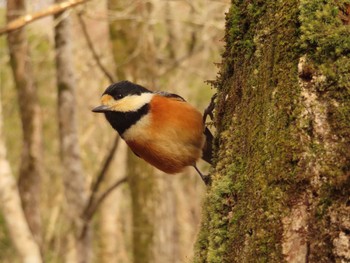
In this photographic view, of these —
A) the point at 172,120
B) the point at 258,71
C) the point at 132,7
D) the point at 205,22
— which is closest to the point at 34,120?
the point at 132,7

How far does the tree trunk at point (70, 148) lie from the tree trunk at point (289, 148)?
17.5 feet

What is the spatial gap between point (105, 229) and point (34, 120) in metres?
6.53

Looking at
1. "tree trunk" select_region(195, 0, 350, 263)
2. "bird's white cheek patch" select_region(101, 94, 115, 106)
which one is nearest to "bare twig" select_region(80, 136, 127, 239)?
"bird's white cheek patch" select_region(101, 94, 115, 106)

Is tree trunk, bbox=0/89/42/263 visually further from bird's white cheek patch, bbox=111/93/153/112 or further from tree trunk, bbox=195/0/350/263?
tree trunk, bbox=195/0/350/263

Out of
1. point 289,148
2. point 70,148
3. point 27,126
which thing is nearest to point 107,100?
point 289,148

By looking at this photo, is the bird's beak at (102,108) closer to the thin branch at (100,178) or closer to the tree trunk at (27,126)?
the thin branch at (100,178)

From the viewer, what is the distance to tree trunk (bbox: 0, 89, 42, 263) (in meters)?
6.13

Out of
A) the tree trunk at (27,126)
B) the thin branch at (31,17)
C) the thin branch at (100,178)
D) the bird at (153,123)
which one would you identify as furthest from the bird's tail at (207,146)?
the tree trunk at (27,126)

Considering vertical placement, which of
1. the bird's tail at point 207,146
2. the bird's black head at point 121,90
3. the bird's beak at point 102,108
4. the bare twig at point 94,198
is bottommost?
the bare twig at point 94,198

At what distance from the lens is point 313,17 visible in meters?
1.74

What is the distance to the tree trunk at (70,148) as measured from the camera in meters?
7.25

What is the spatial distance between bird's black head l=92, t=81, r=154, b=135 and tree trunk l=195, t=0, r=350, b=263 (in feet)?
4.11

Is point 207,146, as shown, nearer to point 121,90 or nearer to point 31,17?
point 121,90

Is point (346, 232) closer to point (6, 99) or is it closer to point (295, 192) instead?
point (295, 192)
